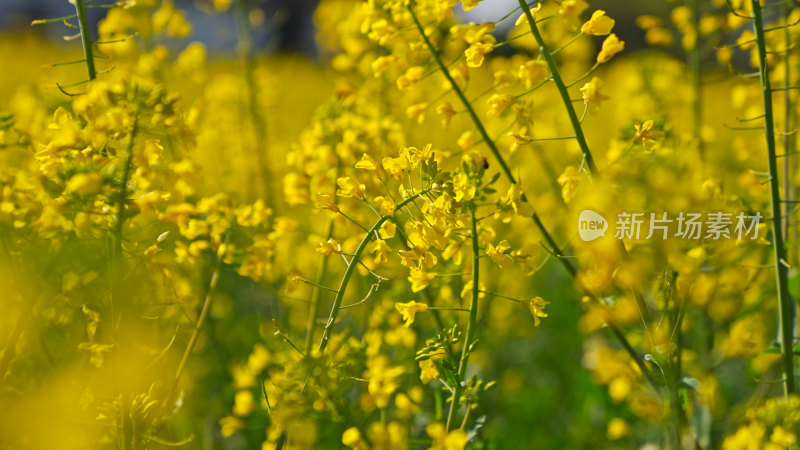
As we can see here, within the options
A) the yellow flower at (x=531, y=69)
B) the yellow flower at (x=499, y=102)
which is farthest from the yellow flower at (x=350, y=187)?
the yellow flower at (x=531, y=69)

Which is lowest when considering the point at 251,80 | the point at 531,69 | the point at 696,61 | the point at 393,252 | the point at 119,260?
the point at 251,80

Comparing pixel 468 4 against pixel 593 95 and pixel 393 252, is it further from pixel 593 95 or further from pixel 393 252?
pixel 393 252

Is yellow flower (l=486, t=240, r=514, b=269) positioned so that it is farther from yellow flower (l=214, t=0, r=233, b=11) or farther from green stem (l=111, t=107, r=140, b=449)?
yellow flower (l=214, t=0, r=233, b=11)

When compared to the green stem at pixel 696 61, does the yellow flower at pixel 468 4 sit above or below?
above

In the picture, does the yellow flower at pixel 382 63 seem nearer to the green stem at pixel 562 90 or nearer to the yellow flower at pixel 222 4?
the green stem at pixel 562 90

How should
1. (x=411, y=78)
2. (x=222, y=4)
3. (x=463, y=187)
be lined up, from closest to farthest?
(x=463, y=187), (x=411, y=78), (x=222, y=4)

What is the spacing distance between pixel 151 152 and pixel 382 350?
4.42 ft

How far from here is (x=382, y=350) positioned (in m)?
→ 2.76

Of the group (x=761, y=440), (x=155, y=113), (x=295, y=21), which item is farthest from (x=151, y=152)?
(x=295, y=21)

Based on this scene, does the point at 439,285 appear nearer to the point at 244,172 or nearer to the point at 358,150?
the point at 358,150

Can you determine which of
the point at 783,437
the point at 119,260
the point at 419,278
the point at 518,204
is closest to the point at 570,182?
the point at 518,204

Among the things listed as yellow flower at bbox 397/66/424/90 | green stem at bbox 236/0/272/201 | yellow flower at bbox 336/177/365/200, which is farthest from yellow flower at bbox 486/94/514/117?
green stem at bbox 236/0/272/201

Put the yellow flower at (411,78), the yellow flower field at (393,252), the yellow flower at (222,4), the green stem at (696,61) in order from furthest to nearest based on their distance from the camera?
the yellow flower at (222,4)
the green stem at (696,61)
the yellow flower at (411,78)
the yellow flower field at (393,252)

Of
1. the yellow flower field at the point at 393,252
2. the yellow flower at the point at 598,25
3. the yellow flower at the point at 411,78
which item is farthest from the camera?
the yellow flower at the point at 411,78
